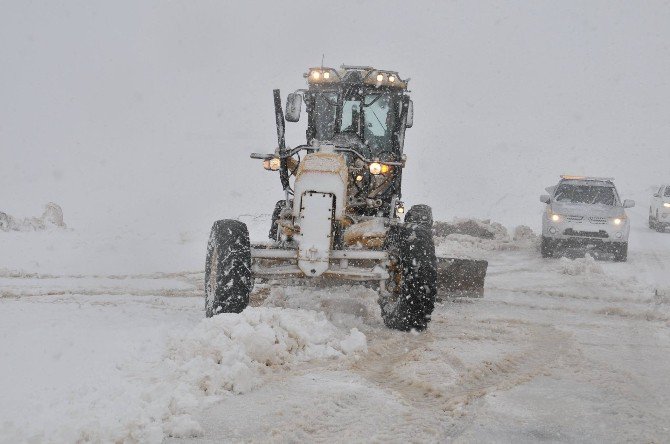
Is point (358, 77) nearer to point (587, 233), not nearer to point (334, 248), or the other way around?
point (334, 248)

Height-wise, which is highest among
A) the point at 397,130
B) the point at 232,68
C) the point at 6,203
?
the point at 232,68

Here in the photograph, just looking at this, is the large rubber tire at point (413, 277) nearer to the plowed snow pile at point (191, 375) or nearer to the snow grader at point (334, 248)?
the snow grader at point (334, 248)

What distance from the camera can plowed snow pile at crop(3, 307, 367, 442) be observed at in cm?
389

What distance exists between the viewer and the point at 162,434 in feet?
12.8

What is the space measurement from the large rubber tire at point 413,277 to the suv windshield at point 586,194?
944 cm

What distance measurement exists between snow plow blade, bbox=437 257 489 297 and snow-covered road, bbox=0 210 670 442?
0.21 m

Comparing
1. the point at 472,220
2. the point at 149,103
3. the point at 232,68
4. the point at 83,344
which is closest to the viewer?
the point at 83,344

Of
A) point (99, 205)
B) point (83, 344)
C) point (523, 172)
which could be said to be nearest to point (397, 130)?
point (83, 344)

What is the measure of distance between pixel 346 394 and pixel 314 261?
1997 millimetres

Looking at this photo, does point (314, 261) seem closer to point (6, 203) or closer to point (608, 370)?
point (608, 370)

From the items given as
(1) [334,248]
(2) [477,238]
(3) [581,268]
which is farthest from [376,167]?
(2) [477,238]

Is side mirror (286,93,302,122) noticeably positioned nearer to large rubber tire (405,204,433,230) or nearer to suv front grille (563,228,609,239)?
large rubber tire (405,204,433,230)

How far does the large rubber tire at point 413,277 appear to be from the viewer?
21.6 feet

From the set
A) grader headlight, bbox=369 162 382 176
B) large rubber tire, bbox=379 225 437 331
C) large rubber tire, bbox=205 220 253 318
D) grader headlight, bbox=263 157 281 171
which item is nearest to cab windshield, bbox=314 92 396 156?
grader headlight, bbox=263 157 281 171
